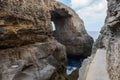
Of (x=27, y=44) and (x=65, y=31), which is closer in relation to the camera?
(x=27, y=44)

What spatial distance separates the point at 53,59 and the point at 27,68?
6.93 feet

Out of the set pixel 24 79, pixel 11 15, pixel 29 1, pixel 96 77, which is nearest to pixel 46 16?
pixel 29 1

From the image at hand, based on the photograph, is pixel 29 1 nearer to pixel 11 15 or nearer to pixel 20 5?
pixel 20 5

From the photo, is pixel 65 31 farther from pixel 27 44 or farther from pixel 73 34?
pixel 27 44

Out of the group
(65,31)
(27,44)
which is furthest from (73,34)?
(27,44)

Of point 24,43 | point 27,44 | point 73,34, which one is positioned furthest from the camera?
point 73,34

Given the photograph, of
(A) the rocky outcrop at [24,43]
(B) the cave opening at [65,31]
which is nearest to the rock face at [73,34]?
(B) the cave opening at [65,31]

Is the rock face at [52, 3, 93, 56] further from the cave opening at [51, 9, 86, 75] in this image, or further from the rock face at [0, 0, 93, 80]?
the rock face at [0, 0, 93, 80]

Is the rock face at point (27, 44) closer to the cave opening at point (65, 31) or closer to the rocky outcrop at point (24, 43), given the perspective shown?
the rocky outcrop at point (24, 43)

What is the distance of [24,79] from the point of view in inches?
314

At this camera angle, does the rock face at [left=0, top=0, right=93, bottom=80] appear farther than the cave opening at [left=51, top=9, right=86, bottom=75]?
No

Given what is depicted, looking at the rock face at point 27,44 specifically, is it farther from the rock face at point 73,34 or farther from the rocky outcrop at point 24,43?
the rock face at point 73,34

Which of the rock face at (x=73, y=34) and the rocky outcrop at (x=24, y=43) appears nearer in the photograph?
the rocky outcrop at (x=24, y=43)

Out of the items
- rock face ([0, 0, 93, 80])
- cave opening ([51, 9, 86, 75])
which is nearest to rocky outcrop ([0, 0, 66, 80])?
rock face ([0, 0, 93, 80])
